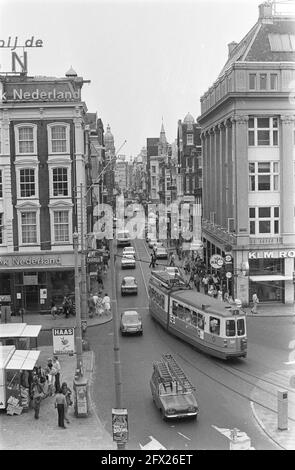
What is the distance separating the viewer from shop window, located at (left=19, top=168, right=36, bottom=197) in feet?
153

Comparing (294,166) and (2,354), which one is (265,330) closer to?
(294,166)

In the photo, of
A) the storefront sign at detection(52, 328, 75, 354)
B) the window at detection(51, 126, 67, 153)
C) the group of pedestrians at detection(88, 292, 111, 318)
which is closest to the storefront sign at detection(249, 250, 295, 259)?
the group of pedestrians at detection(88, 292, 111, 318)

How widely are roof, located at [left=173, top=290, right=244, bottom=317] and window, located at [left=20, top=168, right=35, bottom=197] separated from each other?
14950 mm

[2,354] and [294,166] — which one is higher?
[294,166]

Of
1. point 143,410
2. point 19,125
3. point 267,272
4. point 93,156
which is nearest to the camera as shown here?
point 143,410

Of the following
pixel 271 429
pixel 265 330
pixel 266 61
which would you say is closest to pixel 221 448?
pixel 271 429

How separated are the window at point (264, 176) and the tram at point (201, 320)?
41.1 feet

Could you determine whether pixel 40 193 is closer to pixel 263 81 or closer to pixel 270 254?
pixel 270 254

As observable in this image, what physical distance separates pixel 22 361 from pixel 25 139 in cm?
2377

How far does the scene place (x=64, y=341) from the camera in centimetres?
3088

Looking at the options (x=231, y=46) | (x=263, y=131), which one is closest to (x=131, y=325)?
(x=263, y=131)

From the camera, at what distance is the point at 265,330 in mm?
39625

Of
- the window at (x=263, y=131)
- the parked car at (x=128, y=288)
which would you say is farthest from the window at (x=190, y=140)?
the window at (x=263, y=131)

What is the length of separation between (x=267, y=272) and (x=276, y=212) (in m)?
4.66
